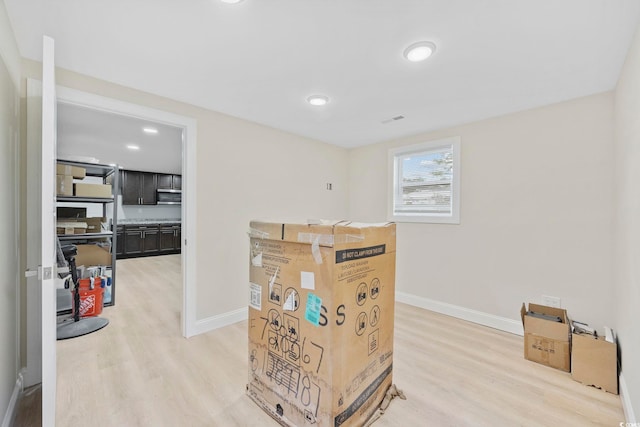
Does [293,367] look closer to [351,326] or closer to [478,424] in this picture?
[351,326]

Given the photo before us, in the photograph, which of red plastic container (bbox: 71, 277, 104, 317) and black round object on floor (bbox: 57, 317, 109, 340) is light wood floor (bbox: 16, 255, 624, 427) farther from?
red plastic container (bbox: 71, 277, 104, 317)

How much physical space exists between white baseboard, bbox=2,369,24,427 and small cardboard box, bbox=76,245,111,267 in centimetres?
201

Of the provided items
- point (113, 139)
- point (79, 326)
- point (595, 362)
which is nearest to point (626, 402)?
point (595, 362)

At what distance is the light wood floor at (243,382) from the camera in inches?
65.2

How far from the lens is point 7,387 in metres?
1.58

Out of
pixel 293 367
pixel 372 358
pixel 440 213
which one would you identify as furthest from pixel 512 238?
pixel 293 367

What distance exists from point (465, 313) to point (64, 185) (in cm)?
485

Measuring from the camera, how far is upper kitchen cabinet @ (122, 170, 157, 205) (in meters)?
7.09

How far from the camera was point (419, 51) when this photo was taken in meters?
1.77

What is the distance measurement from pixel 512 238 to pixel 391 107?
5.91 ft

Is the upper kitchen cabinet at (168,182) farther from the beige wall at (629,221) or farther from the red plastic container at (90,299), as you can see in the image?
the beige wall at (629,221)

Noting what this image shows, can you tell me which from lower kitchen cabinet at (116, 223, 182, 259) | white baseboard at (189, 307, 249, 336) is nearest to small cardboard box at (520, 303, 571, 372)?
white baseboard at (189, 307, 249, 336)

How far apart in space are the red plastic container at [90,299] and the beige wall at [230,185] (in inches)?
56.9

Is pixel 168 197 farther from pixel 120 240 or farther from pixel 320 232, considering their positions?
pixel 320 232
